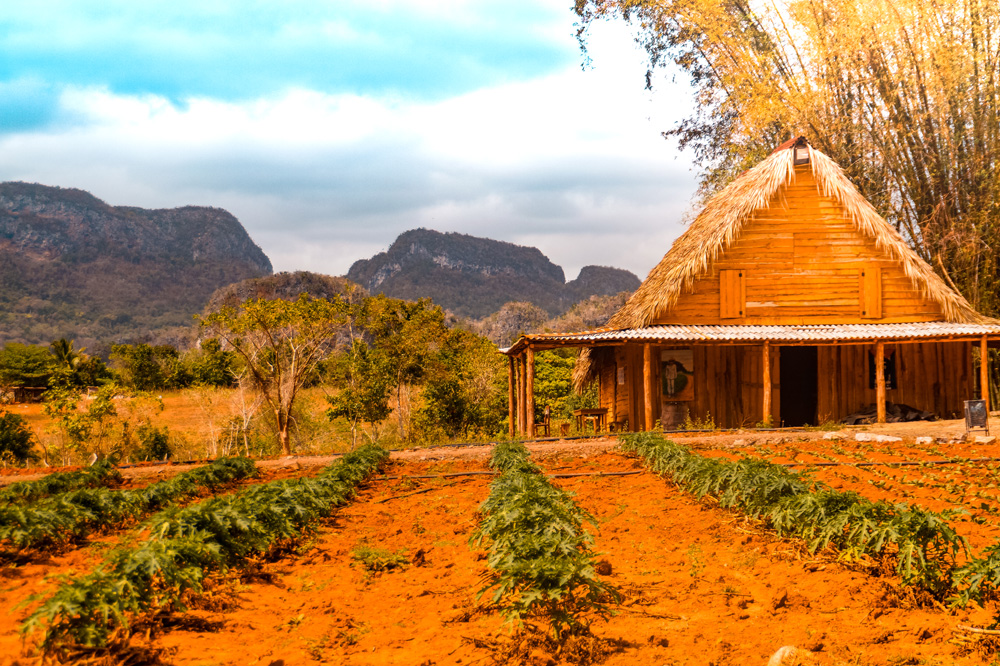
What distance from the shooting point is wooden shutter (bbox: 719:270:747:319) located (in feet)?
56.2

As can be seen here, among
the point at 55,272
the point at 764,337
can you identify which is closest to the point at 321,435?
the point at 764,337

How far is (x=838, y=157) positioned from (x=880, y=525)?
18326 mm

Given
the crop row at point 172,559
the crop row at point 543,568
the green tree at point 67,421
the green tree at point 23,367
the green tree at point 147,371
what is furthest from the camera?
the green tree at point 23,367

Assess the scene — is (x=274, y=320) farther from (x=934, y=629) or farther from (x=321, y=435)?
(x=934, y=629)

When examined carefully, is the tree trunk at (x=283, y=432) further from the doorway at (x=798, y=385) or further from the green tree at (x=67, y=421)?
the doorway at (x=798, y=385)

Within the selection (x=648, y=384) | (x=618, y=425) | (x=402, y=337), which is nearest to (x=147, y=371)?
(x=402, y=337)

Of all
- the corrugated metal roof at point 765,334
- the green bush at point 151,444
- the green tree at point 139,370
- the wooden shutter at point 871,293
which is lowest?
the green bush at point 151,444

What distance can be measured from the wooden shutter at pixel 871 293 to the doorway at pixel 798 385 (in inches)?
98.7

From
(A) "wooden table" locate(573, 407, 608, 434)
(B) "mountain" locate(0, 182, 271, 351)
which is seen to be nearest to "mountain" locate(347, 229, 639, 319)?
(B) "mountain" locate(0, 182, 271, 351)

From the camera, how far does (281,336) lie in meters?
18.4

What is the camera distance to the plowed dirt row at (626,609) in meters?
3.84

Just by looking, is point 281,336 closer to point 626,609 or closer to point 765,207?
point 765,207

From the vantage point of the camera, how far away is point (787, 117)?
68.2 ft

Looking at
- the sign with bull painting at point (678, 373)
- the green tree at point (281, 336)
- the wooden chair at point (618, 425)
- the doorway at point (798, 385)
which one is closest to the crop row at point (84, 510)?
the green tree at point (281, 336)
